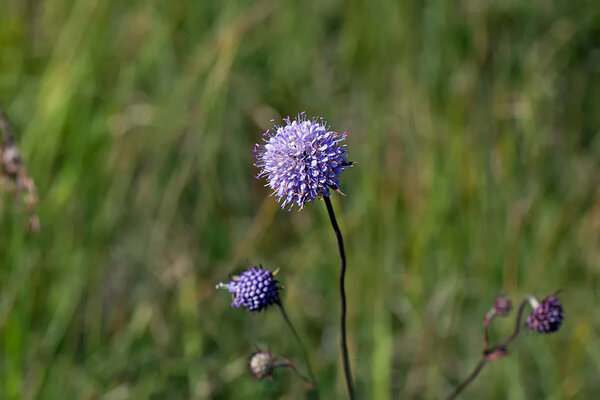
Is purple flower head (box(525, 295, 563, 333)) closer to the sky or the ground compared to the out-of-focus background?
closer to the ground

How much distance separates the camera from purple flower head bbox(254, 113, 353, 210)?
190 centimetres

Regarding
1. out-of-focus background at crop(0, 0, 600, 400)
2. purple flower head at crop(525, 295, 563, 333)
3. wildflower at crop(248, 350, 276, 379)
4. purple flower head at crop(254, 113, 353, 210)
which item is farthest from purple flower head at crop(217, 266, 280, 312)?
out-of-focus background at crop(0, 0, 600, 400)

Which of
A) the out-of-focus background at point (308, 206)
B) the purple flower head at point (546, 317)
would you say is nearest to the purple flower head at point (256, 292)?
the purple flower head at point (546, 317)

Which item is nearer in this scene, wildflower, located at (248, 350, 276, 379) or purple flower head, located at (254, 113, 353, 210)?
purple flower head, located at (254, 113, 353, 210)

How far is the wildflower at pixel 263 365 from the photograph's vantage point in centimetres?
221

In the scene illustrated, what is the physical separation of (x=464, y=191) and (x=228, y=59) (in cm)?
156

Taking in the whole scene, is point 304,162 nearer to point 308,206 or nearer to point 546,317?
point 546,317

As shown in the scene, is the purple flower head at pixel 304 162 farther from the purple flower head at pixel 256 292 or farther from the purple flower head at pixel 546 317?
the purple flower head at pixel 546 317

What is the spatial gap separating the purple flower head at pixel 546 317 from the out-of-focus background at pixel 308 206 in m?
1.00

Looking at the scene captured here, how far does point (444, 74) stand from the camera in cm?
407

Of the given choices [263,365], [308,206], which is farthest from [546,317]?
[308,206]

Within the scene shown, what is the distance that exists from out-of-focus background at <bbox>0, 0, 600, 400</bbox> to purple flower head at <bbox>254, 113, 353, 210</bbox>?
1.47 m

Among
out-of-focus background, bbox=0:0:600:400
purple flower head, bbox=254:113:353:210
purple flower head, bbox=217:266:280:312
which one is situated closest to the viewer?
purple flower head, bbox=254:113:353:210

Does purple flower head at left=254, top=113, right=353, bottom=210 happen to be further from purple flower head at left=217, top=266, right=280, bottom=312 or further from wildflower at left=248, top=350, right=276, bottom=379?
wildflower at left=248, top=350, right=276, bottom=379
